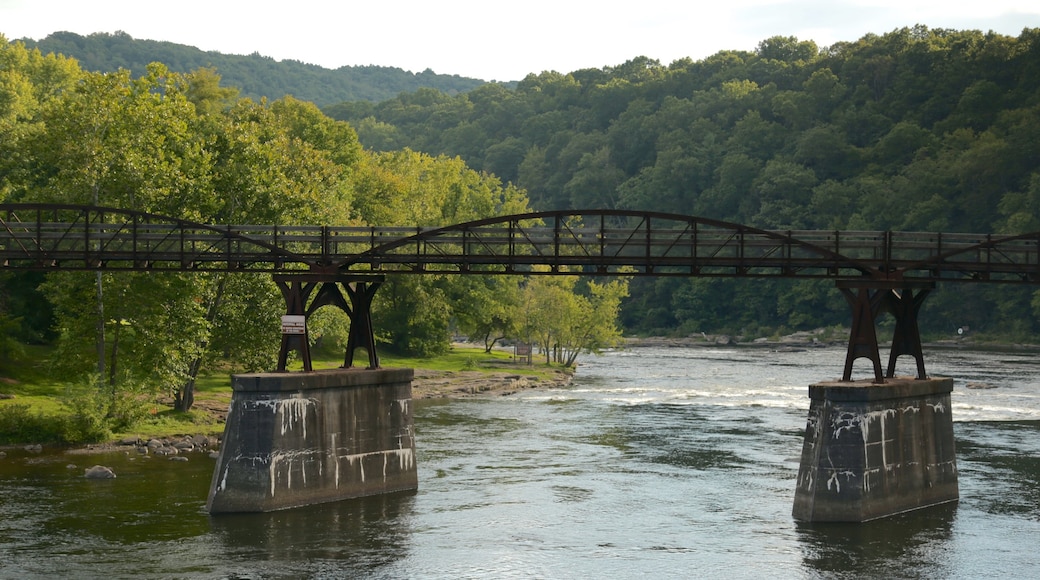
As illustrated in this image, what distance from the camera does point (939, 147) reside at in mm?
169750

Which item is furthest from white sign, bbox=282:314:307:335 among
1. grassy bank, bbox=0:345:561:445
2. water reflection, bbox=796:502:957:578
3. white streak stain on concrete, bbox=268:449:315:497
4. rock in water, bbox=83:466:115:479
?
water reflection, bbox=796:502:957:578

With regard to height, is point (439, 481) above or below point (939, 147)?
below

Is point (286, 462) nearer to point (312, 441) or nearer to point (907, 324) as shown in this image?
point (312, 441)

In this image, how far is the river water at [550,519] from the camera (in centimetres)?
3681

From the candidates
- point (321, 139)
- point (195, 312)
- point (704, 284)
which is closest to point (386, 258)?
point (195, 312)

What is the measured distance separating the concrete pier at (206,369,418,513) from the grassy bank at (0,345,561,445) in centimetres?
1599

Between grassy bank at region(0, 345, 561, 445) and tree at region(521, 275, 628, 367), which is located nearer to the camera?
grassy bank at region(0, 345, 561, 445)

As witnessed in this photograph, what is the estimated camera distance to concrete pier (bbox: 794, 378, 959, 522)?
42250 millimetres

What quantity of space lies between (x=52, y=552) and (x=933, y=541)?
Result: 26983 millimetres

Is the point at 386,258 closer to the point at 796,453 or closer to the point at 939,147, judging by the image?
the point at 796,453

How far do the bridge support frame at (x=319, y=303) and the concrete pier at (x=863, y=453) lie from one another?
1626cm

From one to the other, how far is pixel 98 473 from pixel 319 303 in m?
11.4

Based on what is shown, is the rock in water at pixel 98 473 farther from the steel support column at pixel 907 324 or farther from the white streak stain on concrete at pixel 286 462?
the steel support column at pixel 907 324

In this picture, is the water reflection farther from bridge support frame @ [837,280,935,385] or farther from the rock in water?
the rock in water
